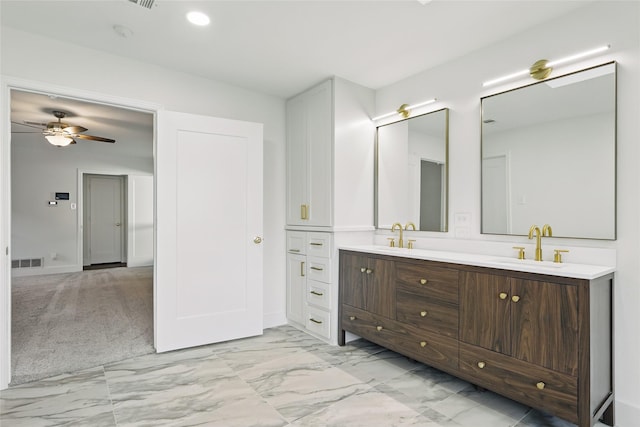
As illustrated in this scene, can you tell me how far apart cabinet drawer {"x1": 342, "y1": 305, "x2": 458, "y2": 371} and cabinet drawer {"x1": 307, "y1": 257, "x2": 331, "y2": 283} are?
0.33 metres

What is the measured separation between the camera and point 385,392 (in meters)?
2.26

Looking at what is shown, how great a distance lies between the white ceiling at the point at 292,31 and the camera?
2.12 meters

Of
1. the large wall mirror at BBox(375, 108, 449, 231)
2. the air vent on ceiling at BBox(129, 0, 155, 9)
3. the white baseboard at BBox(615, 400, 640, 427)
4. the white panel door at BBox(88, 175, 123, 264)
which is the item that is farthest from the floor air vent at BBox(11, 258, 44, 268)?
the white baseboard at BBox(615, 400, 640, 427)

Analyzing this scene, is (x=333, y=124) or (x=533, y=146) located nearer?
(x=533, y=146)

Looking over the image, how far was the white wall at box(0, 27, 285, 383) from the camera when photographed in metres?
2.43

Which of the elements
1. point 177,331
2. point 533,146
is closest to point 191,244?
point 177,331

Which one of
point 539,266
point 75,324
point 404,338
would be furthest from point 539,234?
point 75,324

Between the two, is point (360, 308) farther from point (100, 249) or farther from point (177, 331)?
point (100, 249)

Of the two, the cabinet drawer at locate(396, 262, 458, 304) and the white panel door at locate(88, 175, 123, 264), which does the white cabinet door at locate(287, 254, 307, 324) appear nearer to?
the cabinet drawer at locate(396, 262, 458, 304)

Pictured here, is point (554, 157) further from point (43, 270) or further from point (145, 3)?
point (43, 270)

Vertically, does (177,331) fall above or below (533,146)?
below

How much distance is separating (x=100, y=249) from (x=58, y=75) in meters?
6.69

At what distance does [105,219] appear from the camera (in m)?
8.11

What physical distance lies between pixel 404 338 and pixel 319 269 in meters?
1.06
